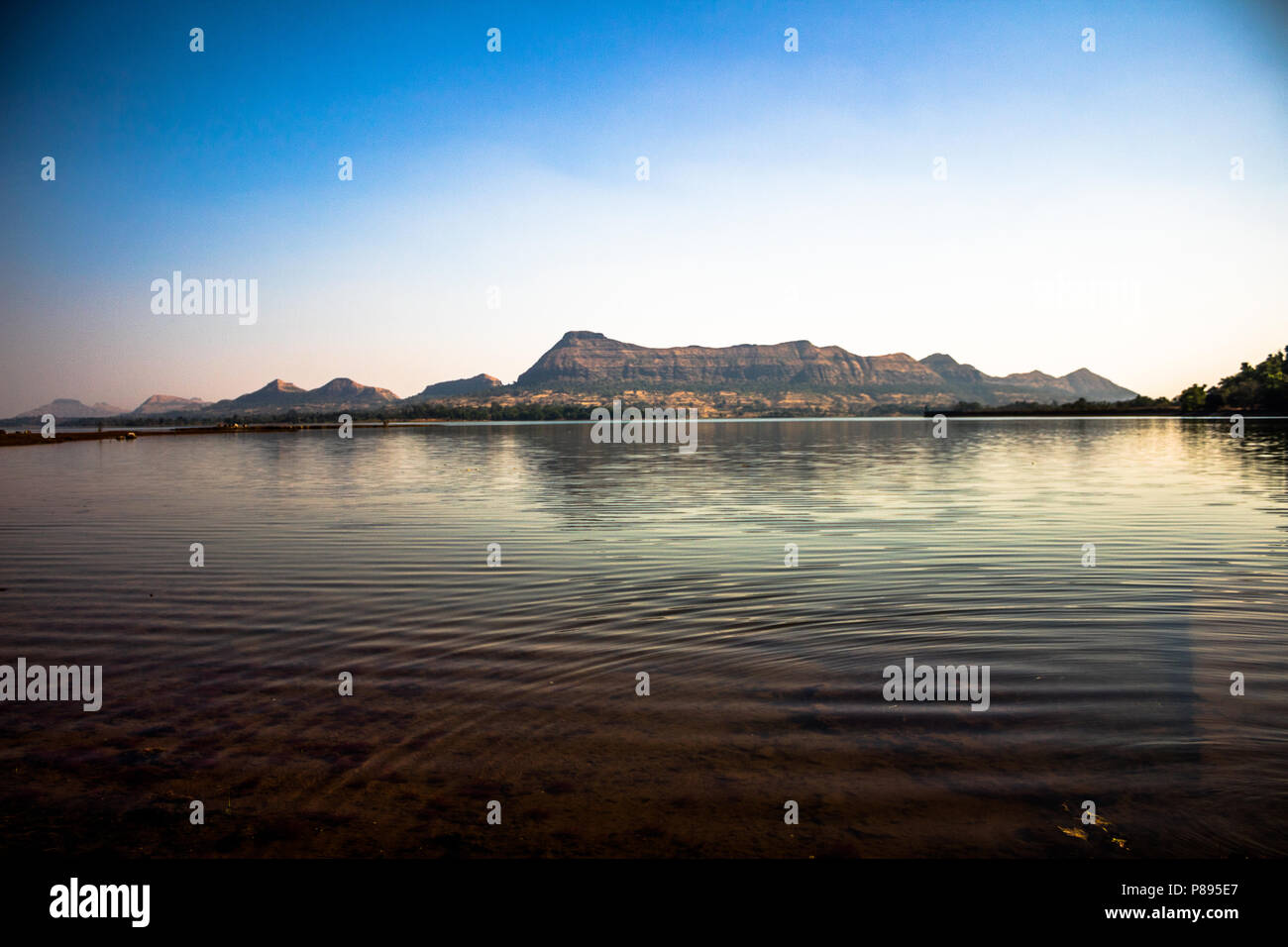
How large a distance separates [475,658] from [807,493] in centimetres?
2415

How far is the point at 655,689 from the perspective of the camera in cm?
1025

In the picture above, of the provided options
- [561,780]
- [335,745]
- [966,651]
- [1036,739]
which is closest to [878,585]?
[966,651]

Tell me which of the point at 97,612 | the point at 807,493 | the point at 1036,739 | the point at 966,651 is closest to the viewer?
the point at 1036,739

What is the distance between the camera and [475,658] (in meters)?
11.7

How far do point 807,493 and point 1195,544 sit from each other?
15.4 meters

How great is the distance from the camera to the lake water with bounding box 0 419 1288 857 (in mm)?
6855

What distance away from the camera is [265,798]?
738 centimetres

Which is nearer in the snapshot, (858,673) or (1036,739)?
(1036,739)

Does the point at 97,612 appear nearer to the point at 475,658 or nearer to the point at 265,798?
the point at 475,658

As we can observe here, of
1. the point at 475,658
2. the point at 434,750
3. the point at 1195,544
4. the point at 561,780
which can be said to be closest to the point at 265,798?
the point at 434,750

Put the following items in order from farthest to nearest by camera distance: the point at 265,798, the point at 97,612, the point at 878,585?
1. the point at 878,585
2. the point at 97,612
3. the point at 265,798

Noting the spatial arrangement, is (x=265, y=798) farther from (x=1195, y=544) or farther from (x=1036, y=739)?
(x=1195, y=544)

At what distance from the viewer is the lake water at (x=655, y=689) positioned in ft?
22.5
